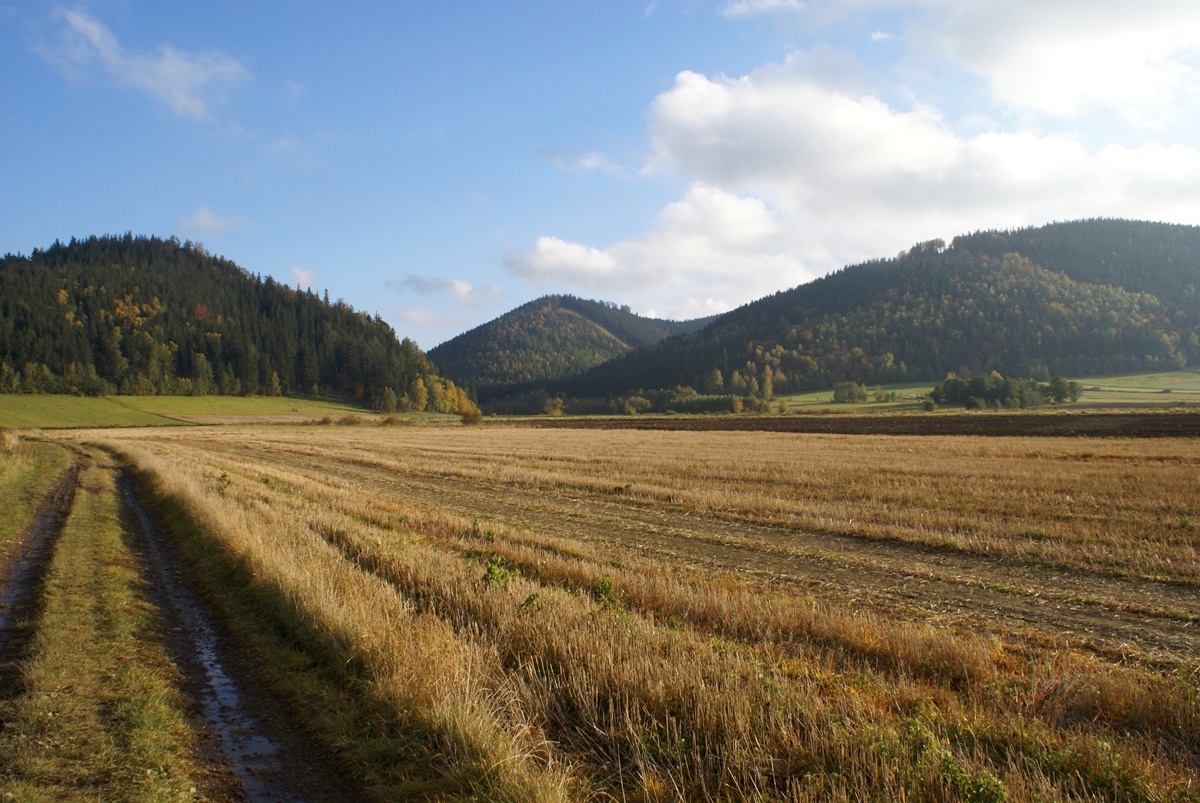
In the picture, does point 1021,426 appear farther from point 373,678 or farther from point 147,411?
point 147,411

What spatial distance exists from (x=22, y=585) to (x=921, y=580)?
14.9m

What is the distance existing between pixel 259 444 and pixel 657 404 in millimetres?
118651

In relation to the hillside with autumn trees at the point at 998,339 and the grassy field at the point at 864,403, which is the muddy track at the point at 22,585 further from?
the hillside with autumn trees at the point at 998,339

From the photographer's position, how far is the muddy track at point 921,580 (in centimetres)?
850

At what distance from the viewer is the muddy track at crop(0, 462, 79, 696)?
7.29 m

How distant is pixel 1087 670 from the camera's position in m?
6.52

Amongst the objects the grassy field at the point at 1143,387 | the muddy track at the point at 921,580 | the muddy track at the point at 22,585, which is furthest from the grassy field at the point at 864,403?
the muddy track at the point at 22,585

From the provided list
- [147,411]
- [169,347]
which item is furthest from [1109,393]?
[169,347]

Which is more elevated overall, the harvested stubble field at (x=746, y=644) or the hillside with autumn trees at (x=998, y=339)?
the hillside with autumn trees at (x=998, y=339)

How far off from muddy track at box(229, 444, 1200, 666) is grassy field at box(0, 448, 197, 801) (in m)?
7.89

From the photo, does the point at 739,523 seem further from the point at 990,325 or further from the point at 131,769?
the point at 990,325

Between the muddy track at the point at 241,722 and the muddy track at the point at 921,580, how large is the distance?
708 centimetres

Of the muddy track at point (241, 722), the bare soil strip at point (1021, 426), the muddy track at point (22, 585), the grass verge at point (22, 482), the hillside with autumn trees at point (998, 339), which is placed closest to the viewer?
the muddy track at point (241, 722)

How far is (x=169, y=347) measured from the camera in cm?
15325
